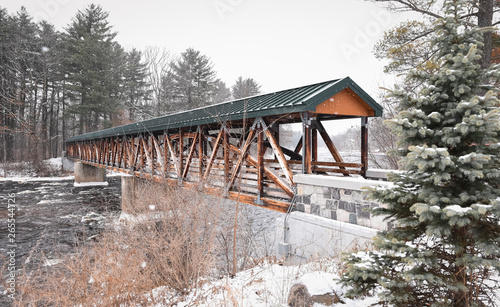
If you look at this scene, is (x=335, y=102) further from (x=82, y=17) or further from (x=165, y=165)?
(x=82, y=17)

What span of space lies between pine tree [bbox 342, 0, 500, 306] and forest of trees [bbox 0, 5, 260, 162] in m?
32.0

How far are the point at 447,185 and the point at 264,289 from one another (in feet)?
9.22

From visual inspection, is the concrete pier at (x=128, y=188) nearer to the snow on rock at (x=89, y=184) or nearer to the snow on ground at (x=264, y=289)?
the snow on ground at (x=264, y=289)

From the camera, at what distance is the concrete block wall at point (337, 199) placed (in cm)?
522

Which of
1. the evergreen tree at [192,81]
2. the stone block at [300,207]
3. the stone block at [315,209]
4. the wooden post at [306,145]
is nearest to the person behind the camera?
the stone block at [315,209]

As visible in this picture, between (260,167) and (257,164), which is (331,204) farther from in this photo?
(257,164)

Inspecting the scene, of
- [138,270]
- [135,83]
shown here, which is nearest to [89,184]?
[135,83]

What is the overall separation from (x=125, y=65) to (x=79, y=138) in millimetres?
15892

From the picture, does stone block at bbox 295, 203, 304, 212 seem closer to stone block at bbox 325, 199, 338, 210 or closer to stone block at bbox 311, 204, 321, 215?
stone block at bbox 311, 204, 321, 215

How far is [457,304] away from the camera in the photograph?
2.81m

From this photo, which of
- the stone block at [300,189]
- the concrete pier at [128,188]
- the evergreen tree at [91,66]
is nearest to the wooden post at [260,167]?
the stone block at [300,189]

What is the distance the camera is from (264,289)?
4223mm

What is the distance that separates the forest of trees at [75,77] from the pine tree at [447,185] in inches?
1259

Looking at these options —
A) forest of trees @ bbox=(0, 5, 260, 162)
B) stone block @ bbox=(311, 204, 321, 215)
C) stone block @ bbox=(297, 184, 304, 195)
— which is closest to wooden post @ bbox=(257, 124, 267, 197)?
stone block @ bbox=(297, 184, 304, 195)
